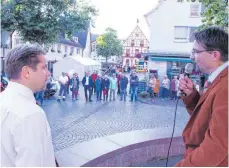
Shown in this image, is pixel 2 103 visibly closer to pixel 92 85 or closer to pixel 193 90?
pixel 193 90

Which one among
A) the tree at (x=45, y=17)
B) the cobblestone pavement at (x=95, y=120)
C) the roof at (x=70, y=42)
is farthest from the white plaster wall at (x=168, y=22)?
the roof at (x=70, y=42)

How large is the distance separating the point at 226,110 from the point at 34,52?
1254 millimetres

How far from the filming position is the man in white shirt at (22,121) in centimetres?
164

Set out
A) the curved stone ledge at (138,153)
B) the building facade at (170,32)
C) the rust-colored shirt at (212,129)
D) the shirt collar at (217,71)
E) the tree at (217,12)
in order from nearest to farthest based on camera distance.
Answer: the rust-colored shirt at (212,129) < the shirt collar at (217,71) < the curved stone ledge at (138,153) < the tree at (217,12) < the building facade at (170,32)

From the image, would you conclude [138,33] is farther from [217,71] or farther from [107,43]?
[217,71]

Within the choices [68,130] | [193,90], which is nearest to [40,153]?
[193,90]

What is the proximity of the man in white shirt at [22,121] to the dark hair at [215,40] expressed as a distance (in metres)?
1.17

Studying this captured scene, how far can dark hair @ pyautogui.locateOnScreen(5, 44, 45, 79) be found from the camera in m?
1.85

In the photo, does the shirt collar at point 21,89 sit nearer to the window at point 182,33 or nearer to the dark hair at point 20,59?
the dark hair at point 20,59

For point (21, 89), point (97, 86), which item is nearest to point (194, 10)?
point (97, 86)

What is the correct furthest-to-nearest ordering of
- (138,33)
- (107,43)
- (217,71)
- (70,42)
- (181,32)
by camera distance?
(138,33) → (107,43) → (70,42) → (181,32) → (217,71)

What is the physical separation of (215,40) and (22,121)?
1.35 metres

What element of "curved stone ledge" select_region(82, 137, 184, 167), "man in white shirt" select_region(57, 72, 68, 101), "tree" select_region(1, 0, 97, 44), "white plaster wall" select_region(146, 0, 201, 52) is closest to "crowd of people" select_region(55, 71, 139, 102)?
"man in white shirt" select_region(57, 72, 68, 101)

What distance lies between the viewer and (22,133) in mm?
1629
